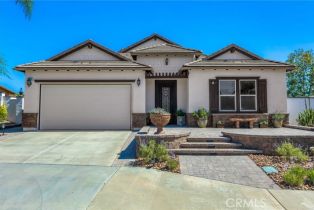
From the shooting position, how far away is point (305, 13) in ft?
43.2

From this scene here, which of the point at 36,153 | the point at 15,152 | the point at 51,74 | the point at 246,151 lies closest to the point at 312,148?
the point at 246,151

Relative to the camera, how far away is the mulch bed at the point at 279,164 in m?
5.43

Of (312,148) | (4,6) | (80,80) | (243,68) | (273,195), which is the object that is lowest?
(273,195)

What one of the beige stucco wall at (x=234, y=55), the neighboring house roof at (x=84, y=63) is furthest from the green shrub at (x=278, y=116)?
the neighboring house roof at (x=84, y=63)

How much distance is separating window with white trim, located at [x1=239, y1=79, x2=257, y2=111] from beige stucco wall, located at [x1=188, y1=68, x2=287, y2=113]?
0.51 metres

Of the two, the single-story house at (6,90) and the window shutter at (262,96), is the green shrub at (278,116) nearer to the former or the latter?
the window shutter at (262,96)

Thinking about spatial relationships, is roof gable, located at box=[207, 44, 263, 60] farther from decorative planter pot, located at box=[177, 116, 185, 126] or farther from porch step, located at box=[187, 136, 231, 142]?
porch step, located at box=[187, 136, 231, 142]

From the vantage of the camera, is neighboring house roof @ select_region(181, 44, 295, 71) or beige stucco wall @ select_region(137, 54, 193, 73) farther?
beige stucco wall @ select_region(137, 54, 193, 73)

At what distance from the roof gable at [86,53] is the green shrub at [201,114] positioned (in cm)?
680

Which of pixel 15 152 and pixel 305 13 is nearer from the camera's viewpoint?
pixel 15 152

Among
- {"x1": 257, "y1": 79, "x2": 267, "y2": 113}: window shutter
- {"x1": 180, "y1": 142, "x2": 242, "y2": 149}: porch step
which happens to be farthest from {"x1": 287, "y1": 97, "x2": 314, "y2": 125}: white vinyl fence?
{"x1": 180, "y1": 142, "x2": 242, "y2": 149}: porch step

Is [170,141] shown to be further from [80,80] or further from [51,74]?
[51,74]

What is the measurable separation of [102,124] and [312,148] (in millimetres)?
10719

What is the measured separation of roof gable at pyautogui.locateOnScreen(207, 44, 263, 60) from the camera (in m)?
15.1
